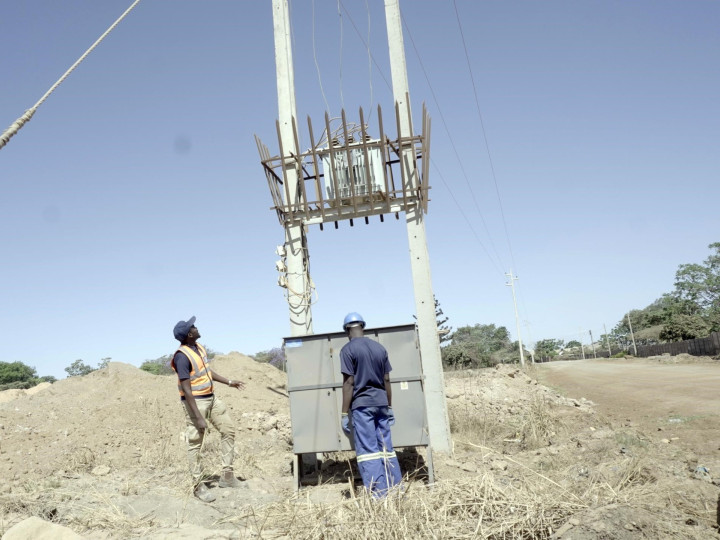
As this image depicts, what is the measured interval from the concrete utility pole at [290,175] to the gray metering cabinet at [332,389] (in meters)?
1.46

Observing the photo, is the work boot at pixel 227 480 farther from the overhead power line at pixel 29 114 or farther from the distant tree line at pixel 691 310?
the distant tree line at pixel 691 310

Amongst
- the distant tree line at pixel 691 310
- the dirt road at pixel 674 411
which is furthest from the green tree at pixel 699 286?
the dirt road at pixel 674 411

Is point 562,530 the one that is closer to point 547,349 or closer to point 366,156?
point 366,156

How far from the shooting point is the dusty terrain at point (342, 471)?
3635 millimetres

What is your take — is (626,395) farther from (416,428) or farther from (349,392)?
(349,392)

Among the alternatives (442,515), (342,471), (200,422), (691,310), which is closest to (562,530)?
(442,515)

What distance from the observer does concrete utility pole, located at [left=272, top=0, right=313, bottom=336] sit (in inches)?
328

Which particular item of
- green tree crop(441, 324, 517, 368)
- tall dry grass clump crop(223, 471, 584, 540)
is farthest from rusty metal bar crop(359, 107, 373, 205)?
green tree crop(441, 324, 517, 368)

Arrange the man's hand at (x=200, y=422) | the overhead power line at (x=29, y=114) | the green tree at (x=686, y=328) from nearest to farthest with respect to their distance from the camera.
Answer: the overhead power line at (x=29, y=114) → the man's hand at (x=200, y=422) → the green tree at (x=686, y=328)

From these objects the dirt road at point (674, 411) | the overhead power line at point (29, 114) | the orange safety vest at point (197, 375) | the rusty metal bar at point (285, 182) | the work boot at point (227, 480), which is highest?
the rusty metal bar at point (285, 182)

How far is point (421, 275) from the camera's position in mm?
8109

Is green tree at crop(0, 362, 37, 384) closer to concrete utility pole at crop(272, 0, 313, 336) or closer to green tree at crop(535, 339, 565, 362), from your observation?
concrete utility pole at crop(272, 0, 313, 336)

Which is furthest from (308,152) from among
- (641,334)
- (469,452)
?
(641,334)

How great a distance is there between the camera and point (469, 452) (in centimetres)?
807
